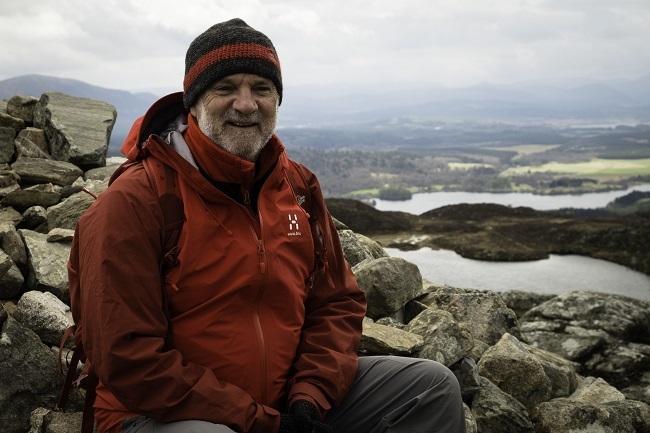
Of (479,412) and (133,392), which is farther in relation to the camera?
(479,412)

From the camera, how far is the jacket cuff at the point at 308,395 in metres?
4.02

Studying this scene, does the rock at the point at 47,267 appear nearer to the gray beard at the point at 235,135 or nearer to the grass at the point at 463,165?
the gray beard at the point at 235,135

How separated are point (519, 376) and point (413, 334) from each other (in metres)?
1.65

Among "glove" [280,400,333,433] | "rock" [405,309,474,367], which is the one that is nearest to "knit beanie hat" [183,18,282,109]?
"glove" [280,400,333,433]

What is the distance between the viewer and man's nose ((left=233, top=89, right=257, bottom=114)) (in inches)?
165

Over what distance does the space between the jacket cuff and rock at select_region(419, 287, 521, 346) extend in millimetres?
4552

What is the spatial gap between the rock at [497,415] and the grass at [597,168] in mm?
114429

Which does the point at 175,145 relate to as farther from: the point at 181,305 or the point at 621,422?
the point at 621,422

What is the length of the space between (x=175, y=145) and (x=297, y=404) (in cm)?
196

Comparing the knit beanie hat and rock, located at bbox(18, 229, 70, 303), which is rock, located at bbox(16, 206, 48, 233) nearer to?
rock, located at bbox(18, 229, 70, 303)

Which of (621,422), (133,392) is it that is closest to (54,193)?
(133,392)

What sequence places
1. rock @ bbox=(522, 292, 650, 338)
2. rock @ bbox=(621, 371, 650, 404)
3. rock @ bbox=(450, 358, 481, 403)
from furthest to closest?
rock @ bbox=(522, 292, 650, 338) → rock @ bbox=(621, 371, 650, 404) → rock @ bbox=(450, 358, 481, 403)

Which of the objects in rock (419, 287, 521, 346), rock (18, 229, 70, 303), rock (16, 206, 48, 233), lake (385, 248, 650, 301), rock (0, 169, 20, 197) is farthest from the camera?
lake (385, 248, 650, 301)

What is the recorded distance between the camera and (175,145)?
165 inches
